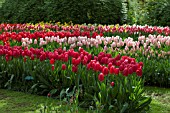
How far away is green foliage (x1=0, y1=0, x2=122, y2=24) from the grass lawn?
929 cm

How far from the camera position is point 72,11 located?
1546cm

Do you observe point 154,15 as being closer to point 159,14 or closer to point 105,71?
point 159,14

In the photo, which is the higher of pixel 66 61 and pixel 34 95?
pixel 66 61

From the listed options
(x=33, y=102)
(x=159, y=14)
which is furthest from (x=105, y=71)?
(x=159, y=14)

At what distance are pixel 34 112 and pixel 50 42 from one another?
3527 millimetres

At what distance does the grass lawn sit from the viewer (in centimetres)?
527

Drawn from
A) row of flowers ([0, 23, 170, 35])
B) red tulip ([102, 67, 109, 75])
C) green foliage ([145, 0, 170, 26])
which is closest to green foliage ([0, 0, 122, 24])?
green foliage ([145, 0, 170, 26])

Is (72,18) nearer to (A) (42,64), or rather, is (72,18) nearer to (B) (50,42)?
(B) (50,42)

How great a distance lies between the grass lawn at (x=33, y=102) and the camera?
17.3ft

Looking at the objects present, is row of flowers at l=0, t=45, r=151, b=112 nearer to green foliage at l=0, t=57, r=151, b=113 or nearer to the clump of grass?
green foliage at l=0, t=57, r=151, b=113

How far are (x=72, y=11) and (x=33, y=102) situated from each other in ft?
33.2

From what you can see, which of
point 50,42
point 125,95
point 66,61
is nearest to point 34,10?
point 50,42

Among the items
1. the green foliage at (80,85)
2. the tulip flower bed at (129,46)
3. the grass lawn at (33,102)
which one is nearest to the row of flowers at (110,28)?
the tulip flower bed at (129,46)

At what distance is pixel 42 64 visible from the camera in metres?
6.23
